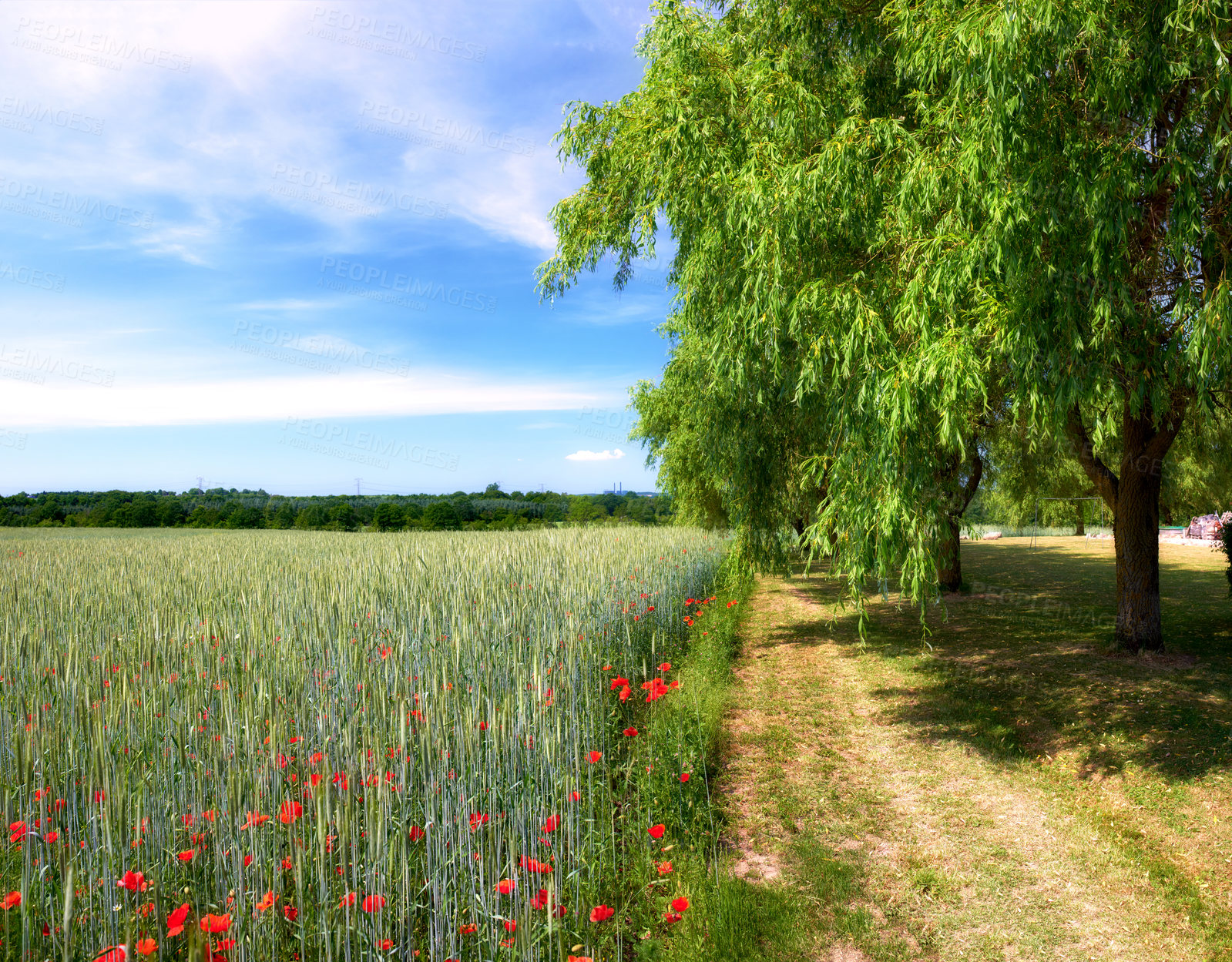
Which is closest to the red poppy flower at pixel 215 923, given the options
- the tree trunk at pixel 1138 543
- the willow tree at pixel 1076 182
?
the willow tree at pixel 1076 182

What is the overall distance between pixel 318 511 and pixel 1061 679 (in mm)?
55237

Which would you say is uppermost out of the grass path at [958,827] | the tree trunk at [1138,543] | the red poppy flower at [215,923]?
the tree trunk at [1138,543]

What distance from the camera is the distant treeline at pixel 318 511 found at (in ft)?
163

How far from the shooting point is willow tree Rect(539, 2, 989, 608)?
495 cm

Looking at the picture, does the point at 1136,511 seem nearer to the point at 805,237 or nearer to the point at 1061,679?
the point at 1061,679

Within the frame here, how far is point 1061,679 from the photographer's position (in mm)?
7738

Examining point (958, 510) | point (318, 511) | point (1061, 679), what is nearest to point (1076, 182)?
point (1061, 679)

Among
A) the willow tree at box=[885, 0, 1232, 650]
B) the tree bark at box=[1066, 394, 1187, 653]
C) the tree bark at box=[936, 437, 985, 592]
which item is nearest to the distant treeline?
the tree bark at box=[936, 437, 985, 592]

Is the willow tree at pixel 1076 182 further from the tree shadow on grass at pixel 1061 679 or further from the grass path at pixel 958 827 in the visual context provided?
the tree shadow on grass at pixel 1061 679

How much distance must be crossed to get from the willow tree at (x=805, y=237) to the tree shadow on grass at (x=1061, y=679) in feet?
7.20

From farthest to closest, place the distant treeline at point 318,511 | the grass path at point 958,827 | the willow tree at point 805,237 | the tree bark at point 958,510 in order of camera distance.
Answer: the distant treeline at point 318,511, the tree bark at point 958,510, the willow tree at point 805,237, the grass path at point 958,827

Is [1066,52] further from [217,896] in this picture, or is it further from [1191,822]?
[217,896]

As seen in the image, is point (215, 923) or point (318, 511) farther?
point (318, 511)

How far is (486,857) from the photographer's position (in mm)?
3221
